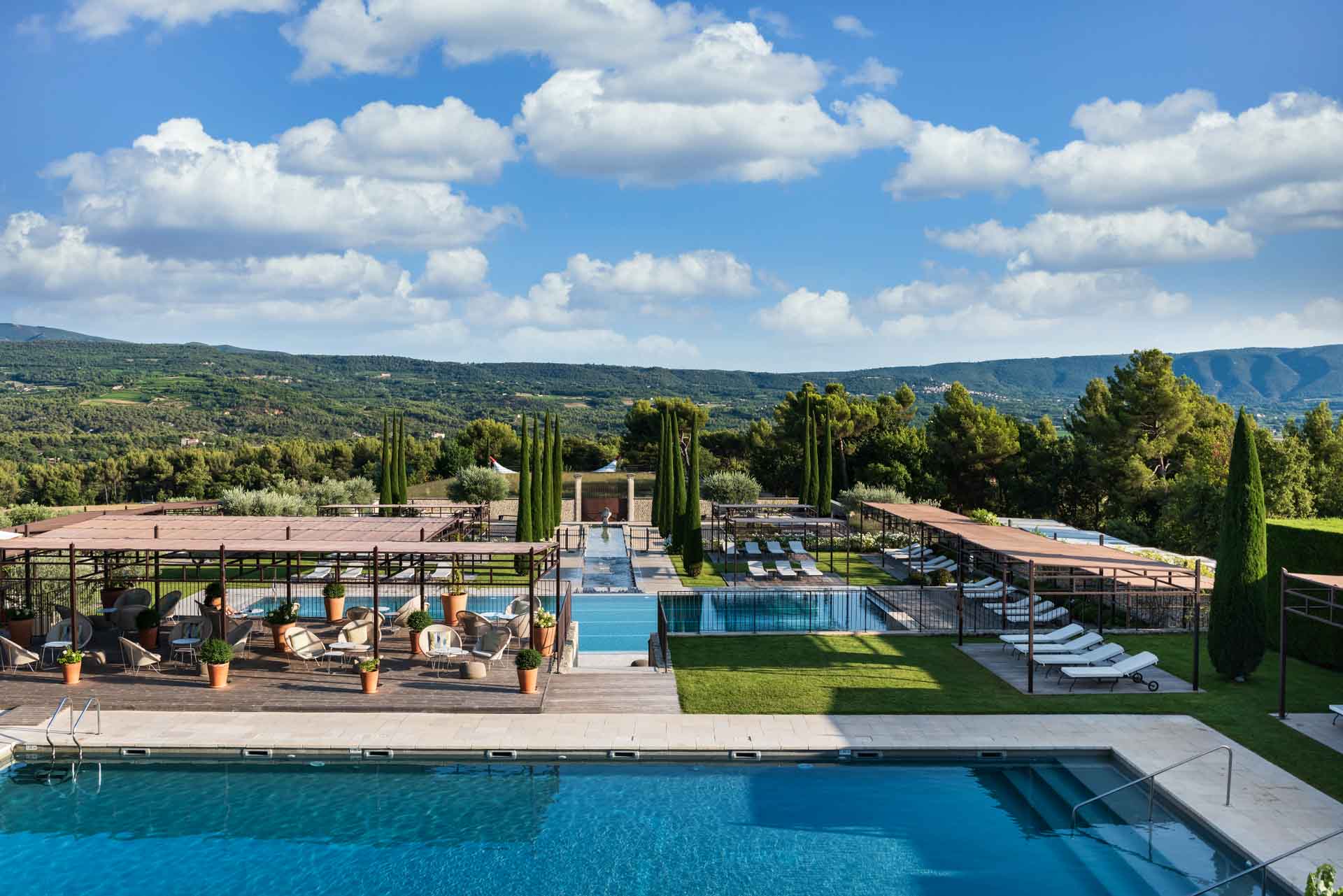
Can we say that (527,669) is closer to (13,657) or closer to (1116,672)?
(13,657)

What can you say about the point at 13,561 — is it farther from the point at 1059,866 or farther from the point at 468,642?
the point at 1059,866

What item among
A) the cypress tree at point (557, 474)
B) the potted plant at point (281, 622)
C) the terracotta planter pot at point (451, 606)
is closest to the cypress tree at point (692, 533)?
the cypress tree at point (557, 474)

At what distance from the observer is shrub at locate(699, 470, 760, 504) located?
3859 cm

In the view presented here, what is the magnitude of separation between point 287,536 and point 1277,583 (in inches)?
692

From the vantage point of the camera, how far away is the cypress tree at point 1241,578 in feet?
47.9

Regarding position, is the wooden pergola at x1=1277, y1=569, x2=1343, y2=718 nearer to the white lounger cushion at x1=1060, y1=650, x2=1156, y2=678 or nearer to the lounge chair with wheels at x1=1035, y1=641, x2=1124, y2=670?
the white lounger cushion at x1=1060, y1=650, x2=1156, y2=678

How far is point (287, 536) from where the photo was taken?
1672cm

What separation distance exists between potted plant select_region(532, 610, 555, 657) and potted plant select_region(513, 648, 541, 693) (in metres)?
1.42

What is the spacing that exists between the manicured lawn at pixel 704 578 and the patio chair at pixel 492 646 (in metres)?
9.22

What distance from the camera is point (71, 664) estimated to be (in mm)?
Answer: 13438

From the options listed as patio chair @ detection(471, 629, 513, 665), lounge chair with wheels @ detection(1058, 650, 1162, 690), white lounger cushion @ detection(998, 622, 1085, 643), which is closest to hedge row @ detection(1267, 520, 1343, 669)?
lounge chair with wheels @ detection(1058, 650, 1162, 690)

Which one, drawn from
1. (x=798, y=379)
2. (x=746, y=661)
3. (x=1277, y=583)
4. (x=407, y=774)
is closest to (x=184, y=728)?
(x=407, y=774)

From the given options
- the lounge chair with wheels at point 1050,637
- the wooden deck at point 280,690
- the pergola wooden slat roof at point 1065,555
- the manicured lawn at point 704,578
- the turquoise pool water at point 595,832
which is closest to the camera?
the turquoise pool water at point 595,832

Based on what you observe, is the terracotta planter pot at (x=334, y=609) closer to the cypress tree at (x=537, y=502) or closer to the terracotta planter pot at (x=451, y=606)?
the terracotta planter pot at (x=451, y=606)
